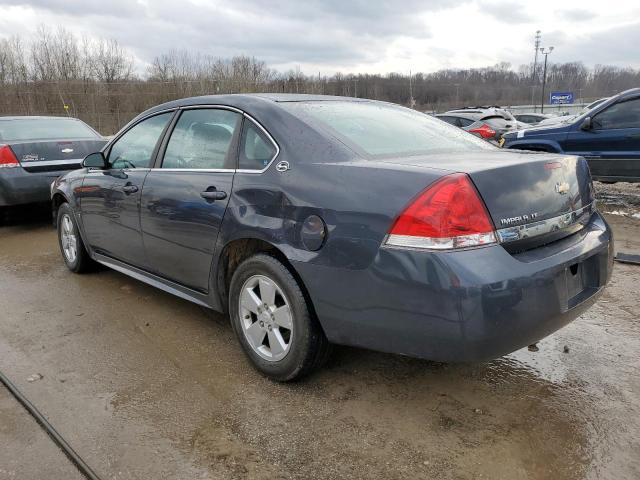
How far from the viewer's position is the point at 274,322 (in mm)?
2740

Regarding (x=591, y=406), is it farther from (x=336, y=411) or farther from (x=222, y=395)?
(x=222, y=395)

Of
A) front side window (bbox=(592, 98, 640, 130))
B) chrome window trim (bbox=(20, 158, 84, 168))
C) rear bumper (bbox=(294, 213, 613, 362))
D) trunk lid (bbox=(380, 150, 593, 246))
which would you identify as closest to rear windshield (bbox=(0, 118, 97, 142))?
chrome window trim (bbox=(20, 158, 84, 168))

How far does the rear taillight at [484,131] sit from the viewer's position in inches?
493

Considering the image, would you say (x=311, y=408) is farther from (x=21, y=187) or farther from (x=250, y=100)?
(x=21, y=187)

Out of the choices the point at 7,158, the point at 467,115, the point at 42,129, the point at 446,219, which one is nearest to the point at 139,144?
the point at 446,219

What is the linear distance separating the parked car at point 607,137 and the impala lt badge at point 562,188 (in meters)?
5.98

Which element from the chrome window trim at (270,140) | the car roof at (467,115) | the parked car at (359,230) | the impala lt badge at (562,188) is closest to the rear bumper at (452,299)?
the parked car at (359,230)

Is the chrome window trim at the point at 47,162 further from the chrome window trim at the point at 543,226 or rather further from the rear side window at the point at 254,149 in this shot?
the chrome window trim at the point at 543,226

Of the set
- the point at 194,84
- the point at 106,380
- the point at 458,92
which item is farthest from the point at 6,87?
the point at 458,92

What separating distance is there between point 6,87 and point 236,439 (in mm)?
43720

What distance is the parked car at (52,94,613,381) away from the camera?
213 centimetres

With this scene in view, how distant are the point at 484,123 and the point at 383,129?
1104 cm

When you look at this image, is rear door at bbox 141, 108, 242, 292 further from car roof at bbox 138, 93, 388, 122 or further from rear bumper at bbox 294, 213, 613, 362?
rear bumper at bbox 294, 213, 613, 362

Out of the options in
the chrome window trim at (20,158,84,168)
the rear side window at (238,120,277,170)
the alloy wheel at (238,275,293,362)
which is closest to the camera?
the alloy wheel at (238,275,293,362)
